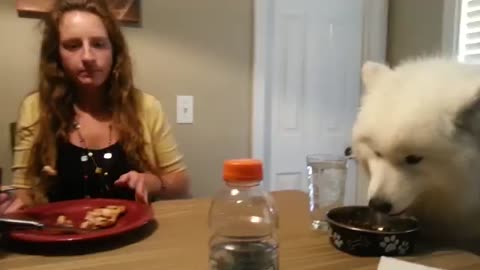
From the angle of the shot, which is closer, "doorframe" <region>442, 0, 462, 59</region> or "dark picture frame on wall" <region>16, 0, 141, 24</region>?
"dark picture frame on wall" <region>16, 0, 141, 24</region>

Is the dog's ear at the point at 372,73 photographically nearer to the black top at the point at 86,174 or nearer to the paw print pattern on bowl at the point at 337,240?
the paw print pattern on bowl at the point at 337,240

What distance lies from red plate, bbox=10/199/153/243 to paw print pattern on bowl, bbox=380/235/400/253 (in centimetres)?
46

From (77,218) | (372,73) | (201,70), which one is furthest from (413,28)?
(77,218)

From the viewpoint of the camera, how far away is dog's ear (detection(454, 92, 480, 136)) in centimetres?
99

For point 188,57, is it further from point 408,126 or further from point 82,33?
point 408,126

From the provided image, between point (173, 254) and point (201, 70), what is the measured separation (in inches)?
64.2

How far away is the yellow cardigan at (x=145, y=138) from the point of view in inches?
66.2

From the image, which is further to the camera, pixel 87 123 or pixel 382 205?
pixel 87 123

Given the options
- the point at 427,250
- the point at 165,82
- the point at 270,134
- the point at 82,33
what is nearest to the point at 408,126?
the point at 427,250

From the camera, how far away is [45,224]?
3.27 feet

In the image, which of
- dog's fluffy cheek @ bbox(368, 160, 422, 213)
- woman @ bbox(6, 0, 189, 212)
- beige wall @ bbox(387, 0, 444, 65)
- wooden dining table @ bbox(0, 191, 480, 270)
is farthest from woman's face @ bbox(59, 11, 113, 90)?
beige wall @ bbox(387, 0, 444, 65)

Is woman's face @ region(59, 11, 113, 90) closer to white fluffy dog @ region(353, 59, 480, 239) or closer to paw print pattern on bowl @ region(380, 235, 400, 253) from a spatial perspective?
white fluffy dog @ region(353, 59, 480, 239)

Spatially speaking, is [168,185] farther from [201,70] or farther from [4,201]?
[201,70]

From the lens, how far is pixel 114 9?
85.5 inches
